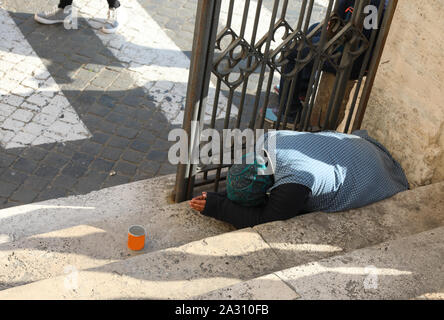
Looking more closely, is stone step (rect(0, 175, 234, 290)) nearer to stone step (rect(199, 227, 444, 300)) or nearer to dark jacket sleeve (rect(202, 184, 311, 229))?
dark jacket sleeve (rect(202, 184, 311, 229))

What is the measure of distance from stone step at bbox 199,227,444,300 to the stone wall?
1.01m

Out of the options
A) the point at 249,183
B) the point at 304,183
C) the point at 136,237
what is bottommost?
the point at 136,237

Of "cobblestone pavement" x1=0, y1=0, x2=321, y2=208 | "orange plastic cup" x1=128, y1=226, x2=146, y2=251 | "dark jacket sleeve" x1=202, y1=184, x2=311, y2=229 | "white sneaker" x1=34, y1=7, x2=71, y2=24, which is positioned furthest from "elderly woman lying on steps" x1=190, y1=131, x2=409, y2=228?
"white sneaker" x1=34, y1=7, x2=71, y2=24

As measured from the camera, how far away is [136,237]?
337 cm

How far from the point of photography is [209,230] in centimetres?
374

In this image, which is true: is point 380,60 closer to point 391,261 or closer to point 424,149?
point 424,149

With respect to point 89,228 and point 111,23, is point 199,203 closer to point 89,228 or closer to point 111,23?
point 89,228

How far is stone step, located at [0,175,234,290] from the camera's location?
10.6 ft

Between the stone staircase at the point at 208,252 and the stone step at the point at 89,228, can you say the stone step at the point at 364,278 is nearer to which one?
the stone staircase at the point at 208,252

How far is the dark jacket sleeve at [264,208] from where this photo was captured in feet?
11.2

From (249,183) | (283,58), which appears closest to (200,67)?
(283,58)

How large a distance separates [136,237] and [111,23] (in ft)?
14.3

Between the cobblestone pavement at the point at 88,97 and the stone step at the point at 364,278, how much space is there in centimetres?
263

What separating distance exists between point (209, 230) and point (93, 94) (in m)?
2.80
